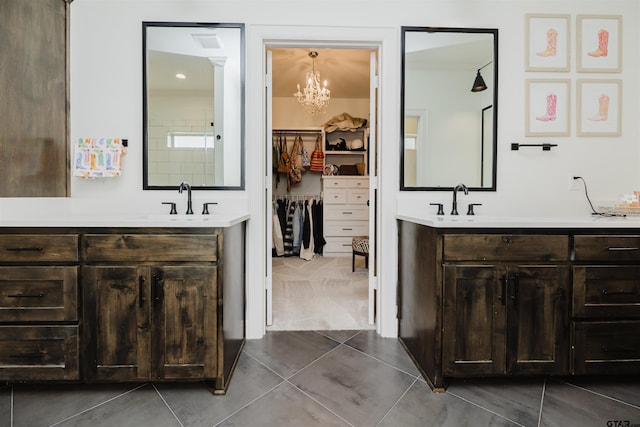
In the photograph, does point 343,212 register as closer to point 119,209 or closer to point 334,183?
point 334,183

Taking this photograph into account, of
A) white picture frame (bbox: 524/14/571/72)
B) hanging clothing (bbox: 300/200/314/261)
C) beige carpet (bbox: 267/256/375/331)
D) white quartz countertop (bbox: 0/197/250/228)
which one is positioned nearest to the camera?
white quartz countertop (bbox: 0/197/250/228)

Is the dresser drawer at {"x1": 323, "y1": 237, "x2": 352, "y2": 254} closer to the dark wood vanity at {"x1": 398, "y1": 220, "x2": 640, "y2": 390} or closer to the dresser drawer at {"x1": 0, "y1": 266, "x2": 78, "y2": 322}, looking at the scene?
the dark wood vanity at {"x1": 398, "y1": 220, "x2": 640, "y2": 390}

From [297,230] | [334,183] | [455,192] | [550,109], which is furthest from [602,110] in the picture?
[297,230]

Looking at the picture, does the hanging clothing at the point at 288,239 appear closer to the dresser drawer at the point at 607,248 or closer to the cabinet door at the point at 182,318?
the cabinet door at the point at 182,318

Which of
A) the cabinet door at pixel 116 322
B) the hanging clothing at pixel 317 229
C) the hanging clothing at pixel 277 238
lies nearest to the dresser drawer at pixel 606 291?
the cabinet door at pixel 116 322

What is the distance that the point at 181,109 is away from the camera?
227 cm

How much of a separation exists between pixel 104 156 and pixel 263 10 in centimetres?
144

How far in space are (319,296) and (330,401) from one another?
1.60m

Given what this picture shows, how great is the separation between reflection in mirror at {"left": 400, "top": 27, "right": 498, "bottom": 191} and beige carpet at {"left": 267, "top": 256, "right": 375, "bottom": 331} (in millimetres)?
1147

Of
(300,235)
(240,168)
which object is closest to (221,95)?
(240,168)

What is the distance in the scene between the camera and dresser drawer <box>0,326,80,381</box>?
1559 mm

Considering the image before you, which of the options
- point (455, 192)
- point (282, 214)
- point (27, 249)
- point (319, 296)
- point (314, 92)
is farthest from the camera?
point (282, 214)

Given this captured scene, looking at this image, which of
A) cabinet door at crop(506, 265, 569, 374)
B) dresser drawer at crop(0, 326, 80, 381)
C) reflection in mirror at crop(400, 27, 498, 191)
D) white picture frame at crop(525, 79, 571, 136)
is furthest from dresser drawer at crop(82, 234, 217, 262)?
white picture frame at crop(525, 79, 571, 136)

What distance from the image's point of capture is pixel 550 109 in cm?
231
